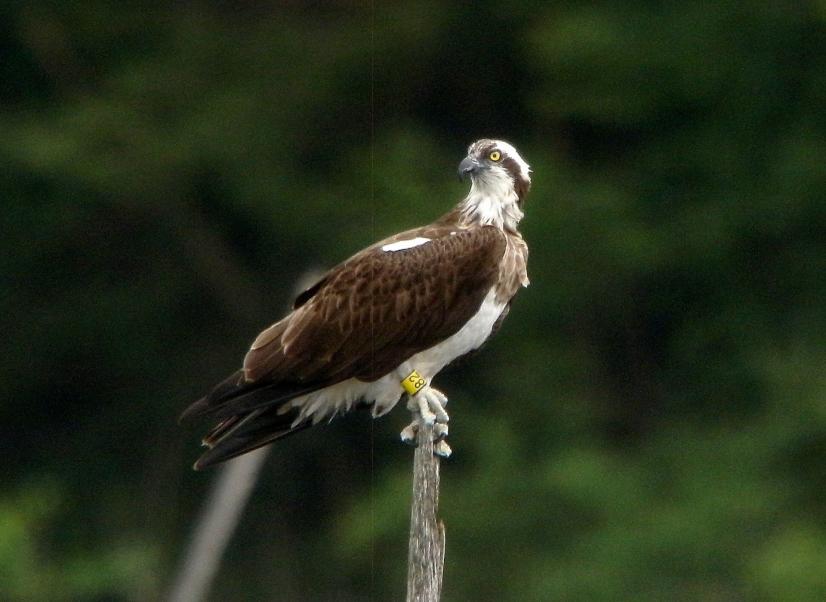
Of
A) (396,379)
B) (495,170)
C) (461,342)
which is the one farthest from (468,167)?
(396,379)

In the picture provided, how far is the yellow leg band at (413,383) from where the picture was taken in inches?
251

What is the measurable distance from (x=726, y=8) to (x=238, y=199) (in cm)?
335

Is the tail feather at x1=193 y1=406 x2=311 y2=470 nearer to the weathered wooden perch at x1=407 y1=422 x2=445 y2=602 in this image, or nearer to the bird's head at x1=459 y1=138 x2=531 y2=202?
the weathered wooden perch at x1=407 y1=422 x2=445 y2=602

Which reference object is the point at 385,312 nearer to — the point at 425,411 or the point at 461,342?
the point at 461,342

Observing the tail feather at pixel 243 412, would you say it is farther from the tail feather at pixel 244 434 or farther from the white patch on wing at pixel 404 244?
the white patch on wing at pixel 404 244

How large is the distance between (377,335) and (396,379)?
14 cm

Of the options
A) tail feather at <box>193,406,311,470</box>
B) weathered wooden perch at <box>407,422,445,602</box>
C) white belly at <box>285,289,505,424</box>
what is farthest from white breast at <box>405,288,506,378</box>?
weathered wooden perch at <box>407,422,445,602</box>

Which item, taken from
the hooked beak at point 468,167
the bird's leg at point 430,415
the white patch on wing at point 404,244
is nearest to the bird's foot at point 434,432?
the bird's leg at point 430,415

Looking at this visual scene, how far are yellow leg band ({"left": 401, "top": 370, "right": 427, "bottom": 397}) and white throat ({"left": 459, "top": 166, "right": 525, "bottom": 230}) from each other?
0.54 metres

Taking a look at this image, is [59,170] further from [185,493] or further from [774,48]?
[774,48]

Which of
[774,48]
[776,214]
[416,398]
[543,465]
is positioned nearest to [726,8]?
[774,48]

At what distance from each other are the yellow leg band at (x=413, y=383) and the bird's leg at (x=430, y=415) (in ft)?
0.04

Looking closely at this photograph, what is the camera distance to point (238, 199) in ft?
49.4

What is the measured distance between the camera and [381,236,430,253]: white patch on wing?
6.58 metres
